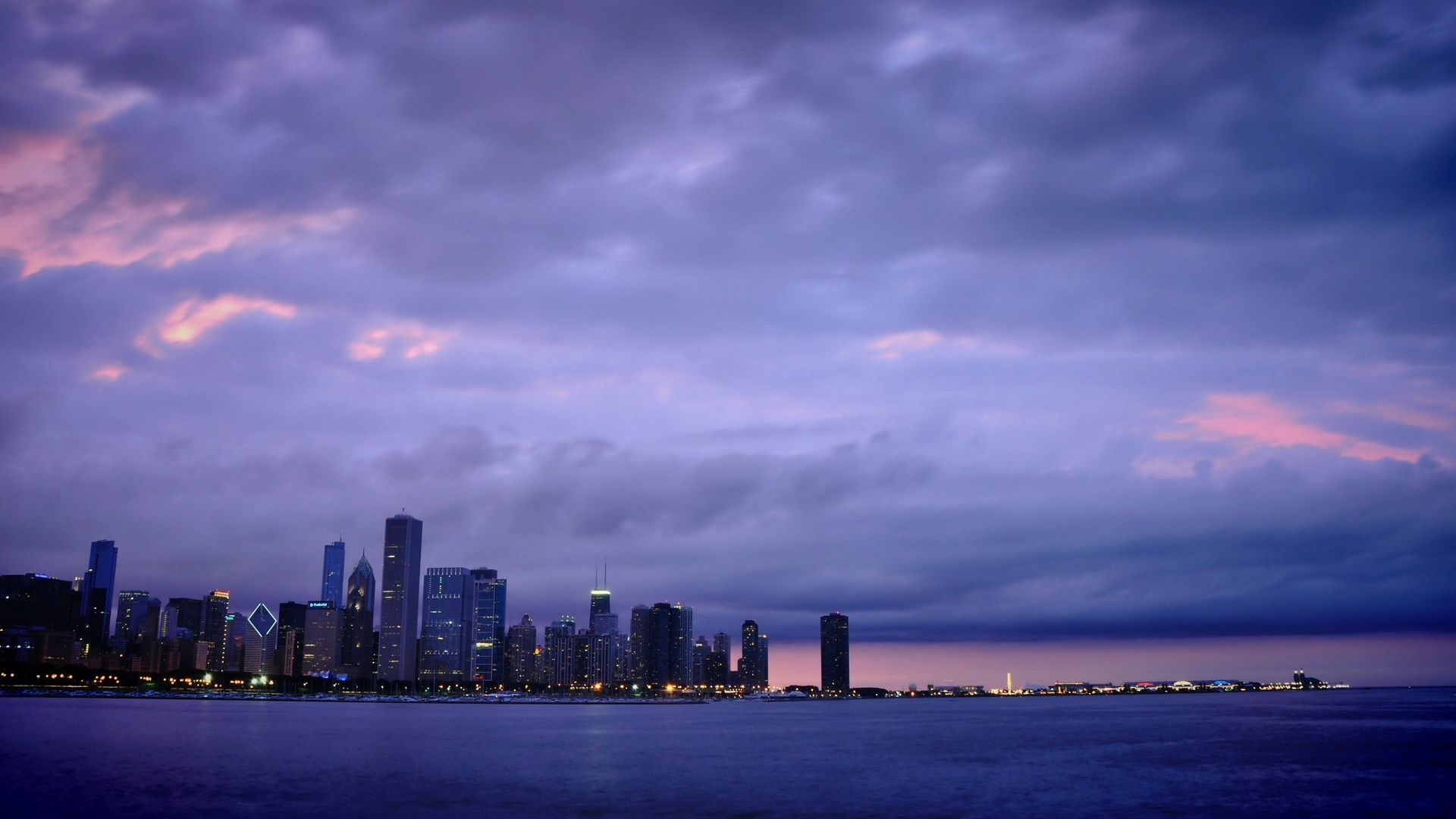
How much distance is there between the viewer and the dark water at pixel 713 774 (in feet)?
209

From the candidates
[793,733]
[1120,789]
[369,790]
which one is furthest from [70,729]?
[1120,789]

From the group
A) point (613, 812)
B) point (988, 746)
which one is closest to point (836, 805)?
point (613, 812)

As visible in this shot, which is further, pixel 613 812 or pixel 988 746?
pixel 988 746

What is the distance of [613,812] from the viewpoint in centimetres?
6175

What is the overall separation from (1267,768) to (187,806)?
89301 millimetres

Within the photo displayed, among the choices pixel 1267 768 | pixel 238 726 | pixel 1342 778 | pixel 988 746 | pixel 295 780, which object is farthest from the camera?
pixel 238 726

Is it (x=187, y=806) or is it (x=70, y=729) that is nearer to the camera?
(x=187, y=806)

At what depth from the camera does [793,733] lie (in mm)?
166000

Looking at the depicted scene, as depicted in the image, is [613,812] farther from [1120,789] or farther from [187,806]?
[1120,789]

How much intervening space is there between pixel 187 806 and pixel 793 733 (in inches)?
4615

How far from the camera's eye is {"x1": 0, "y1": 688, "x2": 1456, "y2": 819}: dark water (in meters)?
63.7

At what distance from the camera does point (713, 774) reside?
8719cm

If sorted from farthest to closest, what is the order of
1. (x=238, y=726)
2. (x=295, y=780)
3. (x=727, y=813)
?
(x=238, y=726) → (x=295, y=780) → (x=727, y=813)

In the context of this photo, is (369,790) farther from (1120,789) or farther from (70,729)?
(70,729)
